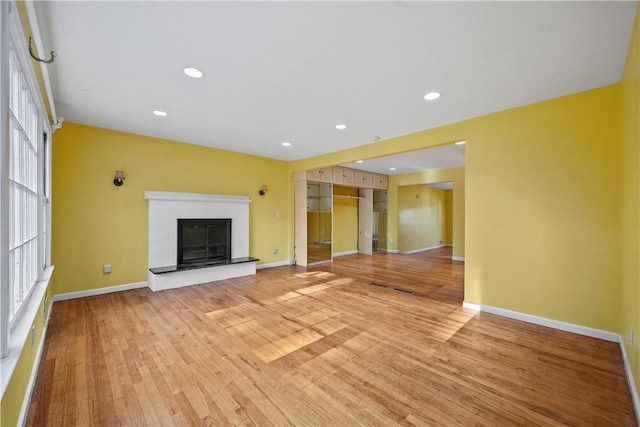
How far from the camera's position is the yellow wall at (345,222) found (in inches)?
315

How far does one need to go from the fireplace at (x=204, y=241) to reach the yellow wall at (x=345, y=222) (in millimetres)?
3513

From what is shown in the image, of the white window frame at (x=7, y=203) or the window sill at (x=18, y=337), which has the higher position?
the white window frame at (x=7, y=203)

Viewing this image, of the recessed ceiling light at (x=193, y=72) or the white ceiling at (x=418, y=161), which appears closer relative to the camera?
the recessed ceiling light at (x=193, y=72)

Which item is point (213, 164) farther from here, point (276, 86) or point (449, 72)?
point (449, 72)

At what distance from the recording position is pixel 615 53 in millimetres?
2086

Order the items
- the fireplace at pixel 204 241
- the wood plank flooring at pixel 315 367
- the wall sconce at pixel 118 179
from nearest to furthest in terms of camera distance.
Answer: the wood plank flooring at pixel 315 367
the wall sconce at pixel 118 179
the fireplace at pixel 204 241

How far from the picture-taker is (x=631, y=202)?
1969 millimetres

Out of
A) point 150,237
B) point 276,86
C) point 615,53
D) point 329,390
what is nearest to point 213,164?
point 150,237

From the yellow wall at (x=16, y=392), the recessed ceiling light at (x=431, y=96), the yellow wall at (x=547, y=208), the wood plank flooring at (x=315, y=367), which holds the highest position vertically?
the recessed ceiling light at (x=431, y=96)

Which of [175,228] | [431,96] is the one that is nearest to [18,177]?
[175,228]

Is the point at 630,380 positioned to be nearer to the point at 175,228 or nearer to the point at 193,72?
the point at 193,72

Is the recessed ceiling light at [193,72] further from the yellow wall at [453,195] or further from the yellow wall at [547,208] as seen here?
the yellow wall at [453,195]

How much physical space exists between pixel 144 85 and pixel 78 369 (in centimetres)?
258

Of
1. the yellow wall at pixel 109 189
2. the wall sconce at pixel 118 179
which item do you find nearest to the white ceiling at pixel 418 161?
the yellow wall at pixel 109 189
